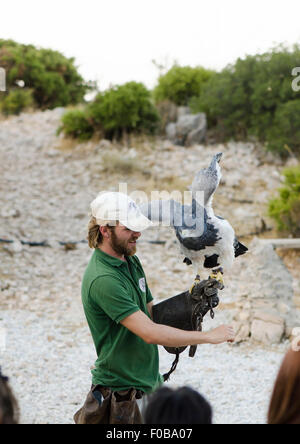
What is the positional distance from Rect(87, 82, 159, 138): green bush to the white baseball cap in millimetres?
10268

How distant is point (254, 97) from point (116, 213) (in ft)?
33.5

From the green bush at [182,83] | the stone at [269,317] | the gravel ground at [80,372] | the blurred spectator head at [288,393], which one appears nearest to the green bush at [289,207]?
the stone at [269,317]

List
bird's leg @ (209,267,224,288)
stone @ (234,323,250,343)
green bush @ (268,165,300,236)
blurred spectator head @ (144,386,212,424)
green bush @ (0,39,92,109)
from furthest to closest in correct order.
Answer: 1. green bush @ (0,39,92,109)
2. green bush @ (268,165,300,236)
3. stone @ (234,323,250,343)
4. bird's leg @ (209,267,224,288)
5. blurred spectator head @ (144,386,212,424)

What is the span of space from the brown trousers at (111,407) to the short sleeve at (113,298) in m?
0.38

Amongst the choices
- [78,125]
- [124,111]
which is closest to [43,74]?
[78,125]

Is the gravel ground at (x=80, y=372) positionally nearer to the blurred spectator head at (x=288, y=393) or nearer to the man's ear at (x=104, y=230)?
the man's ear at (x=104, y=230)

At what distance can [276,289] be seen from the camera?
5754 mm

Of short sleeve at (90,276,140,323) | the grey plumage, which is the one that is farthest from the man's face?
the grey plumage

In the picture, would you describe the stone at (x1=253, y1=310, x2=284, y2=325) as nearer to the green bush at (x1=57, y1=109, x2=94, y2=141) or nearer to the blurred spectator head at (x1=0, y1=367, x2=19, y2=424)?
the blurred spectator head at (x1=0, y1=367, x2=19, y2=424)

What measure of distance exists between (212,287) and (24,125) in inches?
503

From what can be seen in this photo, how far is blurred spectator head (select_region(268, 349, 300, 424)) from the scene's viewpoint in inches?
56.4

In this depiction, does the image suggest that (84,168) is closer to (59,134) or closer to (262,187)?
(59,134)

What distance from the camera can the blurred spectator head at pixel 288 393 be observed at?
1.43 metres

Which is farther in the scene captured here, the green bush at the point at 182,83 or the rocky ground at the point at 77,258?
the green bush at the point at 182,83
